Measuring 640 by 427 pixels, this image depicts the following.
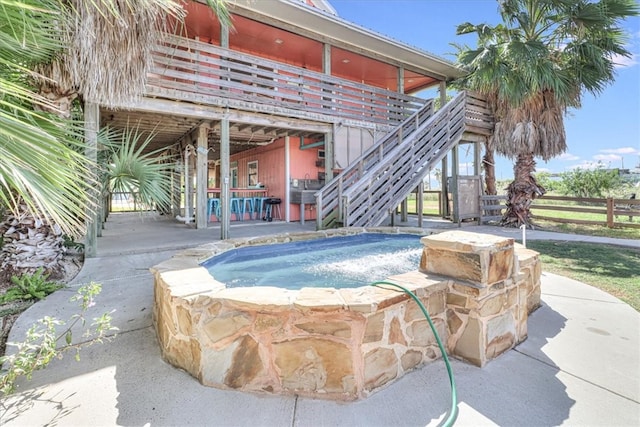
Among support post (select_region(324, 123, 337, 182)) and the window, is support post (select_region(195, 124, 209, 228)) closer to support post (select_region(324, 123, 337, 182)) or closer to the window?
support post (select_region(324, 123, 337, 182))

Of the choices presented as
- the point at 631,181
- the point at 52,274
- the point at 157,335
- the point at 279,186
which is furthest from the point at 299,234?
the point at 631,181

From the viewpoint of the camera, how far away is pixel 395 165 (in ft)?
26.8

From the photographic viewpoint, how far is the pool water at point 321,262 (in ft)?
12.0

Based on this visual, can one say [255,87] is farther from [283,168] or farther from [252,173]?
[252,173]

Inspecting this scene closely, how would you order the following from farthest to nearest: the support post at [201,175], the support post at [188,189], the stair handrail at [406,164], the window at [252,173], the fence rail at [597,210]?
the window at [252,173] → the support post at [188,189] → the fence rail at [597,210] → the support post at [201,175] → the stair handrail at [406,164]

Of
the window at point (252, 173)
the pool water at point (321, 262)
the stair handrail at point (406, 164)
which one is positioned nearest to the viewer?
the pool water at point (321, 262)

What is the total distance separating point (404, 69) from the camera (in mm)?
10758

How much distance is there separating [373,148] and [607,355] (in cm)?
709

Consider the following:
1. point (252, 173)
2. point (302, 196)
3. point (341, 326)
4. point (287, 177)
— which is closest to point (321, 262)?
point (341, 326)

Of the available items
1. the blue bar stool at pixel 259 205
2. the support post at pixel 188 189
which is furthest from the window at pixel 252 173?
the support post at pixel 188 189

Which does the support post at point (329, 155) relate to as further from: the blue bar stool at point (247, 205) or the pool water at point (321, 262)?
the pool water at point (321, 262)

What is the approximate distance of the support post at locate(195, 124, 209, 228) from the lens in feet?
28.0

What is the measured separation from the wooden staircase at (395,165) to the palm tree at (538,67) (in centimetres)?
101

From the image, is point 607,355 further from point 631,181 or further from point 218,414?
point 631,181
